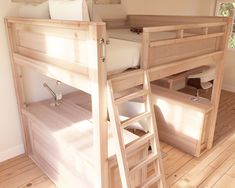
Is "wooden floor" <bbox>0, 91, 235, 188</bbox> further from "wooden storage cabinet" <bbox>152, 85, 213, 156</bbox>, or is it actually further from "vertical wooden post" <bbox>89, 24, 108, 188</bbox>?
"vertical wooden post" <bbox>89, 24, 108, 188</bbox>

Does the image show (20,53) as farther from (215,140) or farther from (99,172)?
(215,140)

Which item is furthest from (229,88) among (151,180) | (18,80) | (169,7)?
(18,80)

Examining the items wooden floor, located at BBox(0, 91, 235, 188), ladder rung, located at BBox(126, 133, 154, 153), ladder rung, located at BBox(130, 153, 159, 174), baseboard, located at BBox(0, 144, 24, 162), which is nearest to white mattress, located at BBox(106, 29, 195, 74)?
ladder rung, located at BBox(126, 133, 154, 153)

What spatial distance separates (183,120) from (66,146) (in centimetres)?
137

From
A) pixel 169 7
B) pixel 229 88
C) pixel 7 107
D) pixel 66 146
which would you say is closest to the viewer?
pixel 66 146

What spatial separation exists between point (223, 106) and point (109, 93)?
3.11 m

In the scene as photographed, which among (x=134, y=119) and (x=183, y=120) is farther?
(x=183, y=120)

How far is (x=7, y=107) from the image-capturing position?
244 centimetres

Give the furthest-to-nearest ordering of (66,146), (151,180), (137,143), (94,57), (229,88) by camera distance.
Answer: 1. (229,88)
2. (66,146)
3. (151,180)
4. (137,143)
5. (94,57)

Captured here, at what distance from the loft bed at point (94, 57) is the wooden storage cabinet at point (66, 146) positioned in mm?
20

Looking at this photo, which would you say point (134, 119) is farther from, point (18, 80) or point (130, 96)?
point (18, 80)

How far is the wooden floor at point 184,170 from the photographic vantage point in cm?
223

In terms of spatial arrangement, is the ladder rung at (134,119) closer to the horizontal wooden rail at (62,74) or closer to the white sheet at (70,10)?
the horizontal wooden rail at (62,74)

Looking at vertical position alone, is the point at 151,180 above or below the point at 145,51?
below
